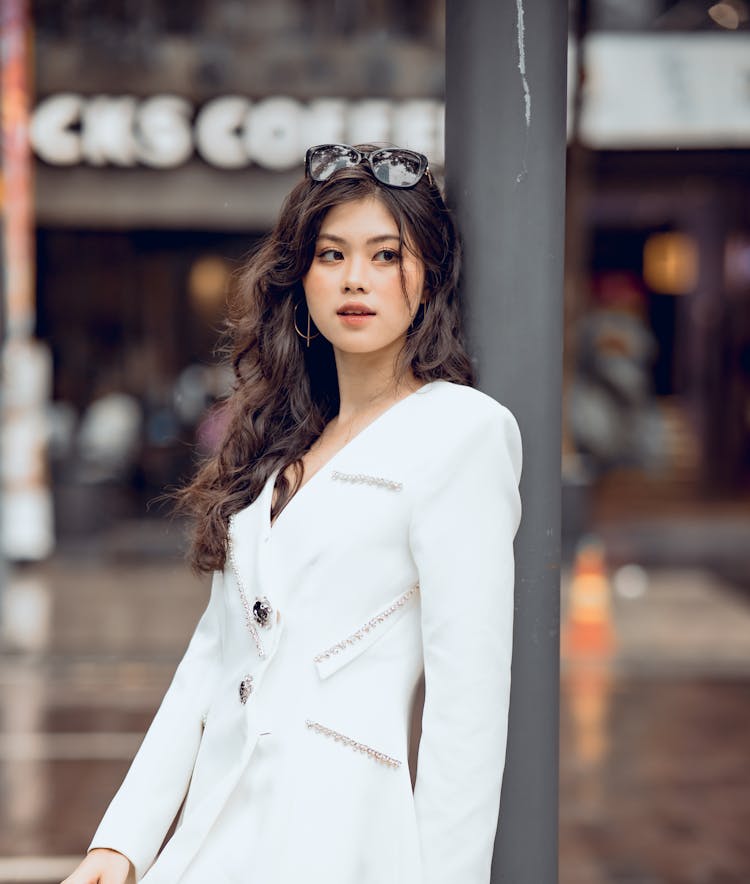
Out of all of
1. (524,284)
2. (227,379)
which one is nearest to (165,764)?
(524,284)

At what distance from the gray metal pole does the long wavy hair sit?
0.15 feet

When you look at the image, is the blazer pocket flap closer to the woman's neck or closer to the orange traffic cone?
the woman's neck

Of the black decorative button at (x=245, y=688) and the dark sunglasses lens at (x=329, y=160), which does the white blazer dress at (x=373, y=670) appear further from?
the dark sunglasses lens at (x=329, y=160)

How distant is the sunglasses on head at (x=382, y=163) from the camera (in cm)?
188

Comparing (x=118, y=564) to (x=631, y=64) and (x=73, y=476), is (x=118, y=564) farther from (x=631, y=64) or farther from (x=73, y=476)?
(x=631, y=64)

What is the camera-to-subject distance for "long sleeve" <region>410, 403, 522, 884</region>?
1.72m

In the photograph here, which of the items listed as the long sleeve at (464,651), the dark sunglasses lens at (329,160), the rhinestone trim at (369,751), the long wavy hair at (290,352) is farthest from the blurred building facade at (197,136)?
the rhinestone trim at (369,751)

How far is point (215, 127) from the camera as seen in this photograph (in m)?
13.2

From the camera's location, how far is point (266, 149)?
526 inches

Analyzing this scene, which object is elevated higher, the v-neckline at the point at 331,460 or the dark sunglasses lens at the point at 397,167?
the dark sunglasses lens at the point at 397,167

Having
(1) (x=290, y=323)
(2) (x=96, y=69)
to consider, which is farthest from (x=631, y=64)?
(1) (x=290, y=323)

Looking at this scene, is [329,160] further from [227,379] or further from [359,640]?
[227,379]

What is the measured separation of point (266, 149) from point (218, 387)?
3.75 m

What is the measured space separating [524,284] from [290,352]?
0.46m
